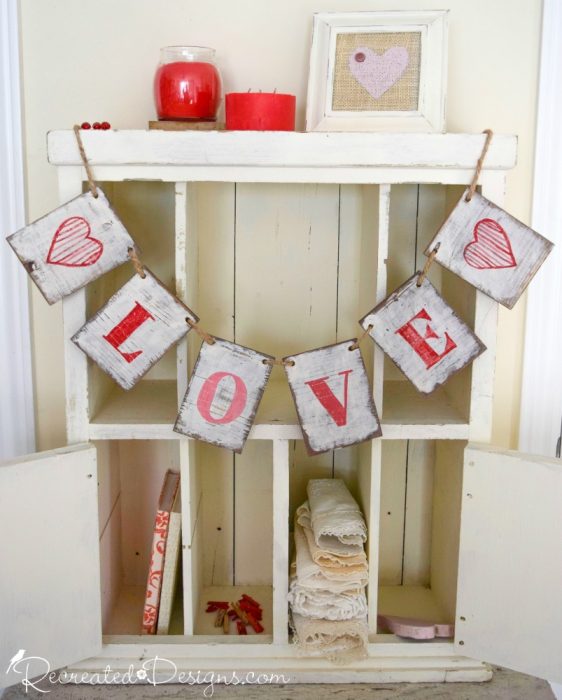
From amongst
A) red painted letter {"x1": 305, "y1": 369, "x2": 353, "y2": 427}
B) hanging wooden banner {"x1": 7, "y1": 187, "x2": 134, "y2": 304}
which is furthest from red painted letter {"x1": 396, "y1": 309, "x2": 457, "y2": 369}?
hanging wooden banner {"x1": 7, "y1": 187, "x2": 134, "y2": 304}

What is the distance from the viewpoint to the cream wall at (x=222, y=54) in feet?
4.42

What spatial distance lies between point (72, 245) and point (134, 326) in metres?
0.15

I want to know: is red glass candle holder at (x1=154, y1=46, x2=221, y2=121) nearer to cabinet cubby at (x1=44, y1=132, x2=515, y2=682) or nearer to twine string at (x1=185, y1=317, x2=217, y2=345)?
cabinet cubby at (x1=44, y1=132, x2=515, y2=682)

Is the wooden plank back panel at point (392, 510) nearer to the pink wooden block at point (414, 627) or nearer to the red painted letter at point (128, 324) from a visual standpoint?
the pink wooden block at point (414, 627)

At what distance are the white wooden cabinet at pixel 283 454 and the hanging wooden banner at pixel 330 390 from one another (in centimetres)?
4

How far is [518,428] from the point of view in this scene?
4.80 ft

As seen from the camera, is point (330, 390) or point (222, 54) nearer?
point (330, 390)

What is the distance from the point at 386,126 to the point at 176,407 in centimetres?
58

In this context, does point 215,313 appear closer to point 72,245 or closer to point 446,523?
point 72,245

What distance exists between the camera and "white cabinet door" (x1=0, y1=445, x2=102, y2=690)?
3.79ft

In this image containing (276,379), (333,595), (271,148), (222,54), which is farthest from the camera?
(276,379)

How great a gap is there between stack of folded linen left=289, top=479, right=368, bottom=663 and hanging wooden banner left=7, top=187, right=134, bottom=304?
547 mm

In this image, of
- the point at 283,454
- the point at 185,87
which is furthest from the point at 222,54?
the point at 283,454

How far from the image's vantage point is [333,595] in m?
1.25
